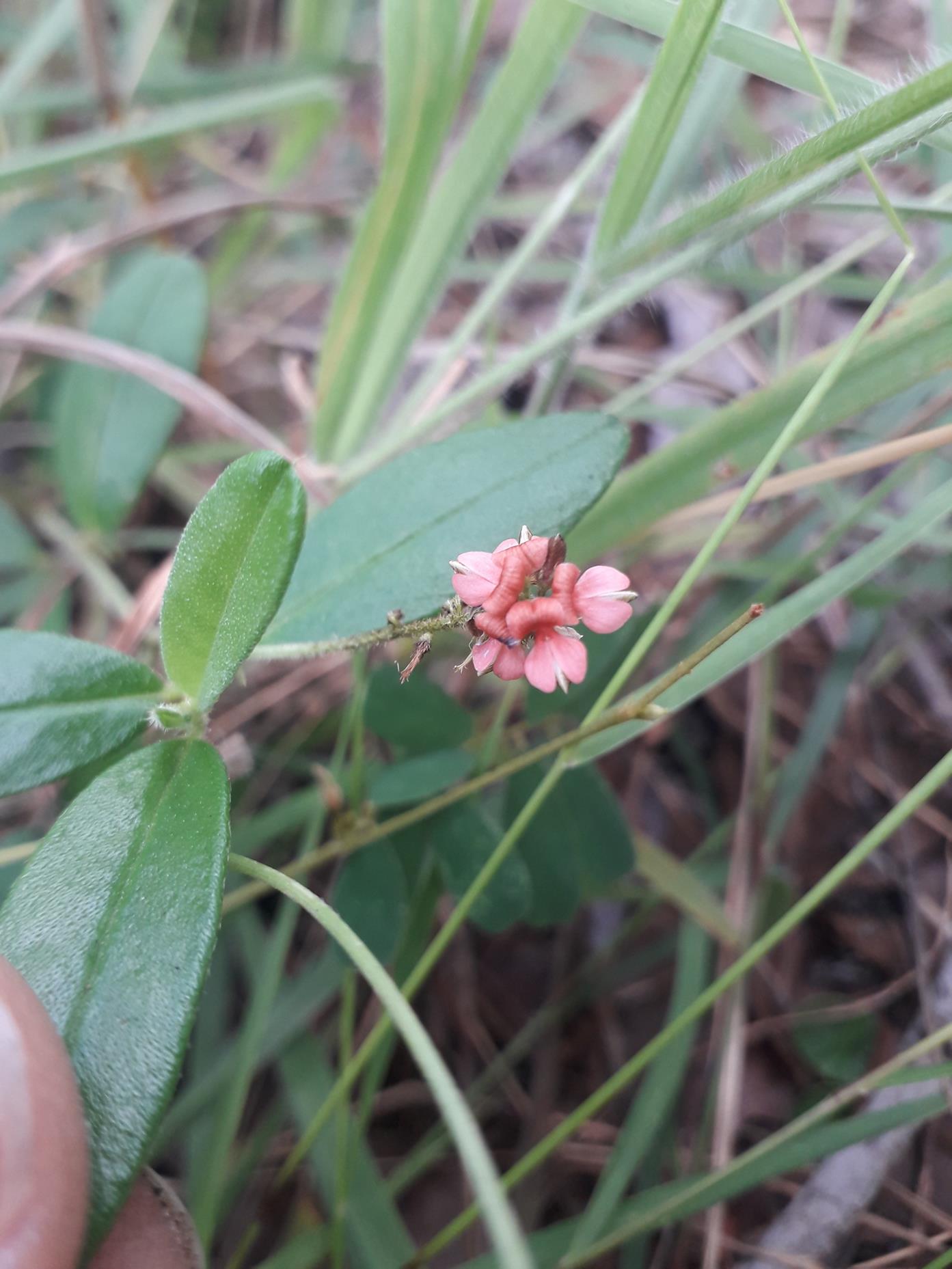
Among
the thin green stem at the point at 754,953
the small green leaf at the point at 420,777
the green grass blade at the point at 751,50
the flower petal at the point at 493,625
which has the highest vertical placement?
the green grass blade at the point at 751,50

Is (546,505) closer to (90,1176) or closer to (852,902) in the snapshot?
(90,1176)

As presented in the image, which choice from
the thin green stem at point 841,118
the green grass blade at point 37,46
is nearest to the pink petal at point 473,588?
the thin green stem at point 841,118

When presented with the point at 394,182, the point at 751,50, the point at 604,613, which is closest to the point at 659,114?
the point at 751,50

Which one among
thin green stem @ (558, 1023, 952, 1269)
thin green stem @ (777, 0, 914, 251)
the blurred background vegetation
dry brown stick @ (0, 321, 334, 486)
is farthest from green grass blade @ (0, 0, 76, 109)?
→ thin green stem @ (558, 1023, 952, 1269)

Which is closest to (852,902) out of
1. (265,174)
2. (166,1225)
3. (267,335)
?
(166,1225)

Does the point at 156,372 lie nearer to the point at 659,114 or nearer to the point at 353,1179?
the point at 659,114

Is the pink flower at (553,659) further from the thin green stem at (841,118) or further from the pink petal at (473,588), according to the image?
the thin green stem at (841,118)

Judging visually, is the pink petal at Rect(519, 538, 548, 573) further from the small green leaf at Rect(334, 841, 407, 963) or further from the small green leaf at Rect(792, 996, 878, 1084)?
the small green leaf at Rect(792, 996, 878, 1084)

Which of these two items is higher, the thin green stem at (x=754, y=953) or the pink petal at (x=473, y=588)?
the pink petal at (x=473, y=588)
